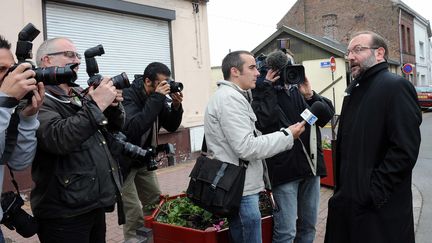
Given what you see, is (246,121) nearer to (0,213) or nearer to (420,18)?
(0,213)

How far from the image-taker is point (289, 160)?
327cm

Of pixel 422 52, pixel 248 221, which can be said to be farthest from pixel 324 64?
pixel 248 221

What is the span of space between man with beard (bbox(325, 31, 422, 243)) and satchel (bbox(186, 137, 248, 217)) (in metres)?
0.71

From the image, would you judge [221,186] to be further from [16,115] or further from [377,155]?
[16,115]

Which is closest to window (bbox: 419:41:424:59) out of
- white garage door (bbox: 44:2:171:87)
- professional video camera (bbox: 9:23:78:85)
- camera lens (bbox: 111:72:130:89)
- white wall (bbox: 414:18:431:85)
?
white wall (bbox: 414:18:431:85)

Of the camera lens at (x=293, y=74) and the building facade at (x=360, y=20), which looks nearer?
the camera lens at (x=293, y=74)

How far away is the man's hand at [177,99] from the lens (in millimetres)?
3732

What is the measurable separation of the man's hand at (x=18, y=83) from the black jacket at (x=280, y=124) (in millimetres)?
1860

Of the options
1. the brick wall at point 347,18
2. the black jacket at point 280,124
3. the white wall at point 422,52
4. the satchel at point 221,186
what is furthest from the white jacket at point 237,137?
the white wall at point 422,52

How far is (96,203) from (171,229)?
103 centimetres

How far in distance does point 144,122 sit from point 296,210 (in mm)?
1452

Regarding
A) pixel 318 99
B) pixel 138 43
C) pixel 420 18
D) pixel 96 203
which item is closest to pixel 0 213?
pixel 96 203

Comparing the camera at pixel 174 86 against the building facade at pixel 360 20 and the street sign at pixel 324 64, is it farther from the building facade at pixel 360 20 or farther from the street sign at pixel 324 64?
the building facade at pixel 360 20

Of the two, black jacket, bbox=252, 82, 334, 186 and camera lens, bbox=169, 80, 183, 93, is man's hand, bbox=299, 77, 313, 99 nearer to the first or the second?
black jacket, bbox=252, 82, 334, 186
